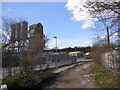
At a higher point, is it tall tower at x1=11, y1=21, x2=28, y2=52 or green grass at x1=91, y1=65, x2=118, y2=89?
tall tower at x1=11, y1=21, x2=28, y2=52

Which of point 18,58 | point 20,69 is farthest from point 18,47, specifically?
point 20,69

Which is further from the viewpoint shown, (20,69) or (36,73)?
(36,73)

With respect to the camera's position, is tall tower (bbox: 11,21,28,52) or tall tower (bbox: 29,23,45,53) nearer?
tall tower (bbox: 11,21,28,52)

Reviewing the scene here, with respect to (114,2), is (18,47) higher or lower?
lower

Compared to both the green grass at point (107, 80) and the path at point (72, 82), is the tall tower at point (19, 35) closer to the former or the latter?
the path at point (72, 82)

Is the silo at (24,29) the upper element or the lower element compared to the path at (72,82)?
upper

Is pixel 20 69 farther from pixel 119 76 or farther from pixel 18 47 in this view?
pixel 119 76

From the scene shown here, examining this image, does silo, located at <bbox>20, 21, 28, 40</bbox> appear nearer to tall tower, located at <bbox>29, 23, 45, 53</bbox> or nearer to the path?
tall tower, located at <bbox>29, 23, 45, 53</bbox>

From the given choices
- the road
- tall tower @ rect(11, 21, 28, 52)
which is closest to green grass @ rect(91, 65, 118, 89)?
the road

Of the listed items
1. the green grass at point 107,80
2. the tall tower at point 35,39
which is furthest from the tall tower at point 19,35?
the green grass at point 107,80

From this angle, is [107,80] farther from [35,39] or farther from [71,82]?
[35,39]

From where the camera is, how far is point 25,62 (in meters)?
11.7

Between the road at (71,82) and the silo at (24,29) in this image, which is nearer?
the road at (71,82)

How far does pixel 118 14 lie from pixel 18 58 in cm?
787
